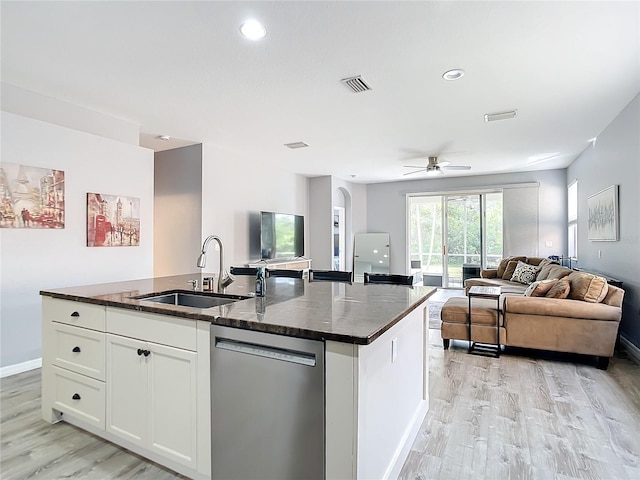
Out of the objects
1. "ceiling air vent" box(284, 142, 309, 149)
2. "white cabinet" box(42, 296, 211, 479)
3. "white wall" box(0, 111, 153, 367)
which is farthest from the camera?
"ceiling air vent" box(284, 142, 309, 149)

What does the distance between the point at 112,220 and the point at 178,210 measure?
1.45 meters

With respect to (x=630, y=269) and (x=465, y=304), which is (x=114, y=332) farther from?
(x=630, y=269)

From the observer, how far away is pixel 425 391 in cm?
250

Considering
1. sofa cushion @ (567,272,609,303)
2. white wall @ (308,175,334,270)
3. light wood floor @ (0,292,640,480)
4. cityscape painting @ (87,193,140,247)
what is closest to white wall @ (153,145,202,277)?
cityscape painting @ (87,193,140,247)

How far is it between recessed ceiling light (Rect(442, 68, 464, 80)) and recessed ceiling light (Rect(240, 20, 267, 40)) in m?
1.58

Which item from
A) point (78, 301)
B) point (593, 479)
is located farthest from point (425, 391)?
point (78, 301)

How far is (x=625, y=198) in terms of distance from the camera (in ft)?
12.7

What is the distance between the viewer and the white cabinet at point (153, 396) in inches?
68.7

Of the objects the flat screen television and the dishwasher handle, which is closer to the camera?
the dishwasher handle

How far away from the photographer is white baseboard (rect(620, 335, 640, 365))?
3.58m

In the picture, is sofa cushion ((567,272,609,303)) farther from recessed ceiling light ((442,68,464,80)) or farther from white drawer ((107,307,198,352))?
white drawer ((107,307,198,352))

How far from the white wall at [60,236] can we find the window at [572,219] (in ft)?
23.7

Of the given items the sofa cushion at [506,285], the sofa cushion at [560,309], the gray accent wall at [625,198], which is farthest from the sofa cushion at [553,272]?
the sofa cushion at [560,309]

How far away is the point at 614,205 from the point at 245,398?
15.4ft
